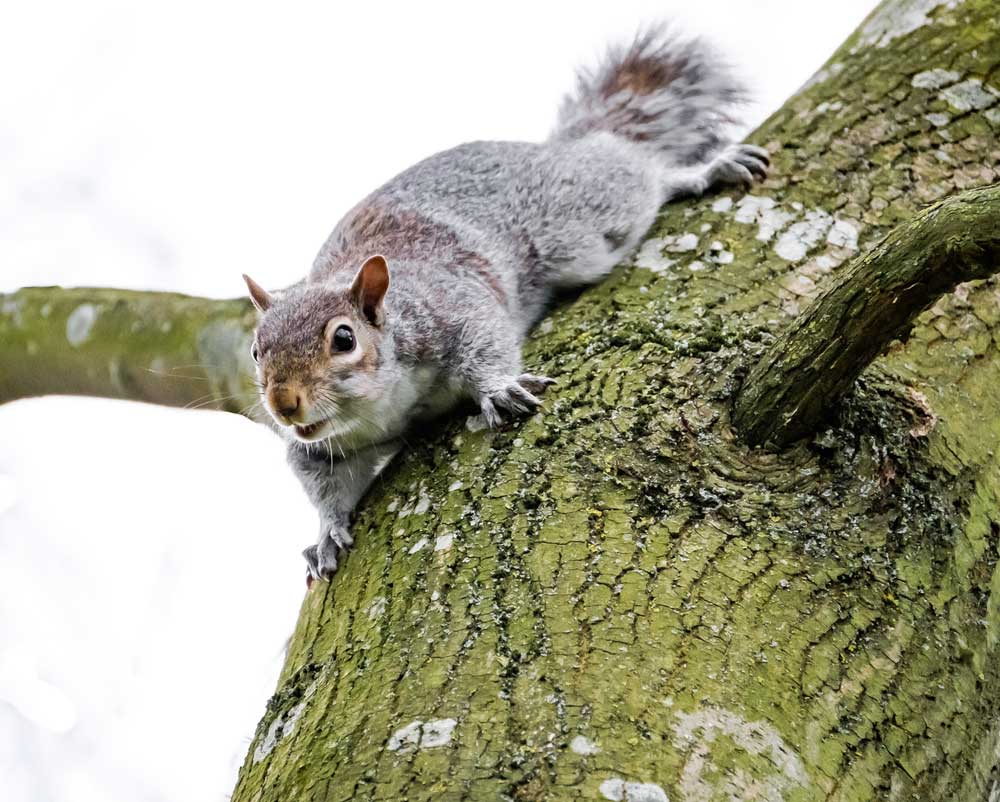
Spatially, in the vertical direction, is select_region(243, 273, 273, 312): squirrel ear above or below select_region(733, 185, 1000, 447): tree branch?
below

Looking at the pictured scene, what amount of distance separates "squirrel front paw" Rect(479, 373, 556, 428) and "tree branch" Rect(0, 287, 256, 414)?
1011 mm

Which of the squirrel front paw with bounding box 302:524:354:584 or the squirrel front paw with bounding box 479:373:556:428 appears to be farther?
the squirrel front paw with bounding box 302:524:354:584

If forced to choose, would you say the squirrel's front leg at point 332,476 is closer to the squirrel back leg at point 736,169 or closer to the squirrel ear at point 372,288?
the squirrel ear at point 372,288

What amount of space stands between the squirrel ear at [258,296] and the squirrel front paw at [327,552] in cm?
70

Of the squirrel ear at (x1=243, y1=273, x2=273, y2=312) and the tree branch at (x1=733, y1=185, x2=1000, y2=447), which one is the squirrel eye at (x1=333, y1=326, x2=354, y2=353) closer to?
the squirrel ear at (x1=243, y1=273, x2=273, y2=312)

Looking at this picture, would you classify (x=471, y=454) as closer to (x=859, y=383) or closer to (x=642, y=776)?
(x=859, y=383)

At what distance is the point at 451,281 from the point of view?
128 inches

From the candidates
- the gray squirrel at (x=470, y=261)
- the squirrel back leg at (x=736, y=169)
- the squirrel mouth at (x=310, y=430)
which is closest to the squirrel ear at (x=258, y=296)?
the gray squirrel at (x=470, y=261)

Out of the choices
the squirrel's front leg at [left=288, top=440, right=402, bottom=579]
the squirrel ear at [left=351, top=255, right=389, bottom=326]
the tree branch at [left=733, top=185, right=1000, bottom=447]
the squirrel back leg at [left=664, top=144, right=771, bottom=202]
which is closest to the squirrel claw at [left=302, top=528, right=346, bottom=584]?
the squirrel's front leg at [left=288, top=440, right=402, bottom=579]

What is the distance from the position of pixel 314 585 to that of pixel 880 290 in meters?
1.45

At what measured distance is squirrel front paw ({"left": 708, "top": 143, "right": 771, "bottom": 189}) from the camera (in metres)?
3.01

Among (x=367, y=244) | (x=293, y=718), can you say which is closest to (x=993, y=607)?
(x=293, y=718)

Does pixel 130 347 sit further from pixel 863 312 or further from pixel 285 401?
pixel 863 312

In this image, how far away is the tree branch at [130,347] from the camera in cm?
330
